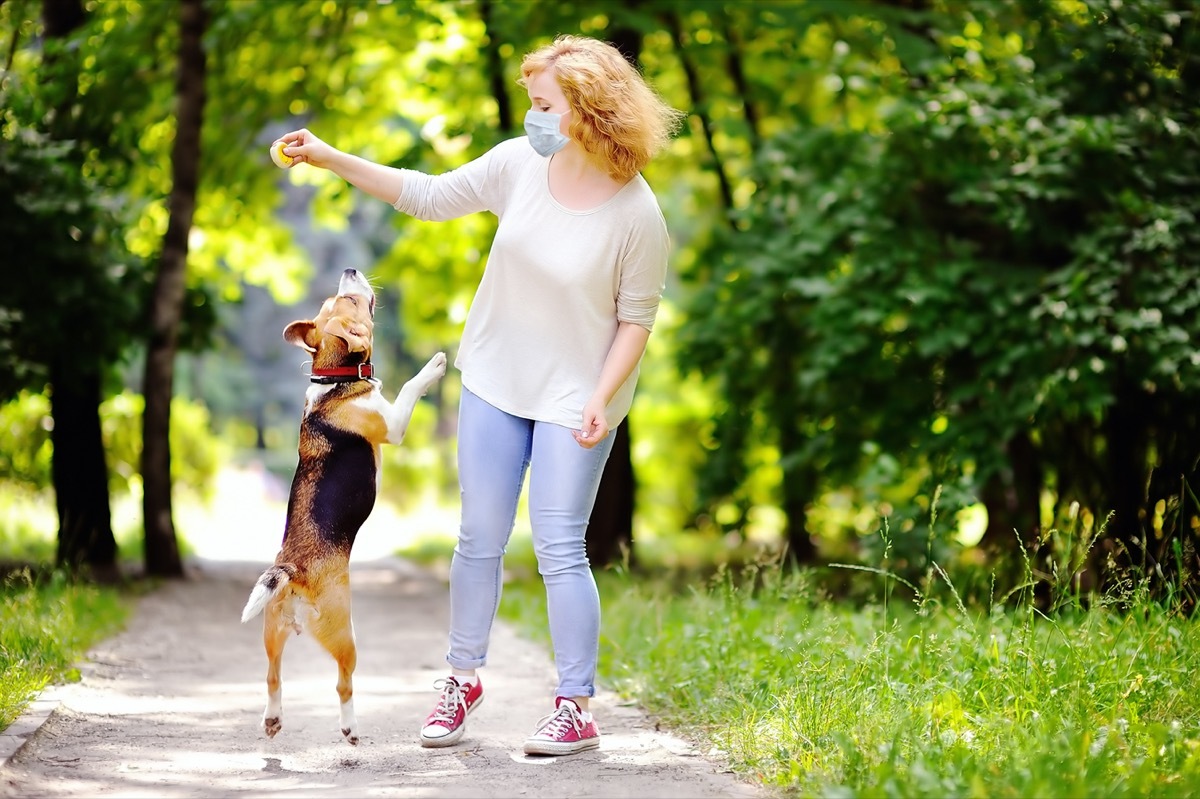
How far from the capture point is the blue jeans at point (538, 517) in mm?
4328

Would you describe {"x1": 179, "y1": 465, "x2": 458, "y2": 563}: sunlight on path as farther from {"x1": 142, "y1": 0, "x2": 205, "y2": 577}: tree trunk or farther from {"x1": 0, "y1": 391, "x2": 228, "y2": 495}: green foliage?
{"x1": 142, "y1": 0, "x2": 205, "y2": 577}: tree trunk

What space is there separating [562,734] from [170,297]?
7021 millimetres

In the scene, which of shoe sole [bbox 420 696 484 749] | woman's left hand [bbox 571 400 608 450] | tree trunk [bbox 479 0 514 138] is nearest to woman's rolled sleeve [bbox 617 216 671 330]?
woman's left hand [bbox 571 400 608 450]

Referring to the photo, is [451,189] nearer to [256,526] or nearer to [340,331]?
[340,331]

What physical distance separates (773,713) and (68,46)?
24.7 feet

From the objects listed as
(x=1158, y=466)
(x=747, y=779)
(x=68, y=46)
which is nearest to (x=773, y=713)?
(x=747, y=779)

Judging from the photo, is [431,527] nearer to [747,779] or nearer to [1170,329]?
[1170,329]

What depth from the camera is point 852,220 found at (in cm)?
872

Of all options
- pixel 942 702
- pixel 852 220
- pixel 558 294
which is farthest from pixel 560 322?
pixel 852 220

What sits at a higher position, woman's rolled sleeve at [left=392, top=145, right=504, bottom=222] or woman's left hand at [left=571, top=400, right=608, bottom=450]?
woman's rolled sleeve at [left=392, top=145, right=504, bottom=222]

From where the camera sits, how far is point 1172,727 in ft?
12.8

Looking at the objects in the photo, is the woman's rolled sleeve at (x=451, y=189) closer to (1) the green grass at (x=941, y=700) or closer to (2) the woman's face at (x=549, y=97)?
(2) the woman's face at (x=549, y=97)

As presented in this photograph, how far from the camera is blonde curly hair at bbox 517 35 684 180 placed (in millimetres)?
4223

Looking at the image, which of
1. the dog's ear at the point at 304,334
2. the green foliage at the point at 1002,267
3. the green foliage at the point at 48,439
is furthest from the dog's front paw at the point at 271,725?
the green foliage at the point at 48,439
